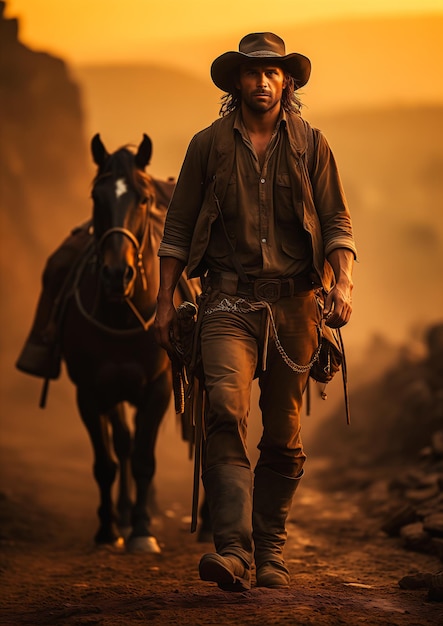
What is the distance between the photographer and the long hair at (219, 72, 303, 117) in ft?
17.7

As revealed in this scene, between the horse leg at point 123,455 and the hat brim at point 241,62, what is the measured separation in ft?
12.2

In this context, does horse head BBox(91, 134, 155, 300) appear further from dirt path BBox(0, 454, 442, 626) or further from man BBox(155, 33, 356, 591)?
man BBox(155, 33, 356, 591)

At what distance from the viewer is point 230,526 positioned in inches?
188

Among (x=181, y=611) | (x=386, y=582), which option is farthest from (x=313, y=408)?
(x=181, y=611)

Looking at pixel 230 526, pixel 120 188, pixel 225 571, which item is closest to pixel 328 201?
pixel 230 526

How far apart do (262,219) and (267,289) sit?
31 centimetres

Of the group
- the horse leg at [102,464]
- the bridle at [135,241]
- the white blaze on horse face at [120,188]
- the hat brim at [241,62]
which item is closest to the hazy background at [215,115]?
the horse leg at [102,464]

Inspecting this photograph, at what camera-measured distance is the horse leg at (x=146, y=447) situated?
303 inches

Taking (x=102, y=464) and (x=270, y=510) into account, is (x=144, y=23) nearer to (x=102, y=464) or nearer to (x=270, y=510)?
(x=102, y=464)

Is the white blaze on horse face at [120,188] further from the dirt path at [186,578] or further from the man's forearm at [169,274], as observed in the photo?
the dirt path at [186,578]

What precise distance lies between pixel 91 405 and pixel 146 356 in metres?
0.54

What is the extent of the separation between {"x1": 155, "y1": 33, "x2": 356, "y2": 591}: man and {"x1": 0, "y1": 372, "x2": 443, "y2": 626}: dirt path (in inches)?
18.5

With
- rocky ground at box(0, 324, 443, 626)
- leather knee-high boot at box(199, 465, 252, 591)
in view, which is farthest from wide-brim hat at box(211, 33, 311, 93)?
rocky ground at box(0, 324, 443, 626)

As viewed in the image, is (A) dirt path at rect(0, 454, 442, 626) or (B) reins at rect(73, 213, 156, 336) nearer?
(A) dirt path at rect(0, 454, 442, 626)
